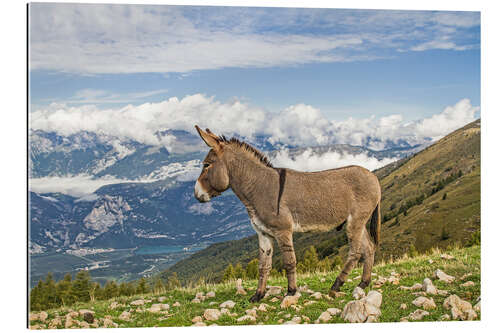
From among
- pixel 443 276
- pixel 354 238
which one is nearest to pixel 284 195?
pixel 354 238

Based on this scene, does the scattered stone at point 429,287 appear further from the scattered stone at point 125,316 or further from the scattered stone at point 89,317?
the scattered stone at point 89,317

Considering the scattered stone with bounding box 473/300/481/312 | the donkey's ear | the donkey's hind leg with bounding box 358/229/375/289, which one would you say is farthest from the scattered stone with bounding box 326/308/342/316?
the donkey's ear

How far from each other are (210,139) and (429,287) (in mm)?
4594

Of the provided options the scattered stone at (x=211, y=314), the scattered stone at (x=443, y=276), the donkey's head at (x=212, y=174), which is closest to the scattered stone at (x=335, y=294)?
the scattered stone at (x=443, y=276)

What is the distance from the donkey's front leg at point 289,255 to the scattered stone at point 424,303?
204cm

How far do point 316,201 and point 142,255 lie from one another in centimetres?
1111

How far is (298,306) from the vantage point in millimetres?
7613

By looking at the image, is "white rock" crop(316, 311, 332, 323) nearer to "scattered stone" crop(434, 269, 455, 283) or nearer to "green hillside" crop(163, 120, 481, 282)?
"green hillside" crop(163, 120, 481, 282)

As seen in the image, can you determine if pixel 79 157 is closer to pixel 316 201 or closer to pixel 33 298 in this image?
pixel 33 298

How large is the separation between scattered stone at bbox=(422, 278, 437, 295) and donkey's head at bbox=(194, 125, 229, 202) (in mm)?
3946

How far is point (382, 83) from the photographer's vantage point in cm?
1077

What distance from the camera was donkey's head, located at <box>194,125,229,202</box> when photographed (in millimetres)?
7590

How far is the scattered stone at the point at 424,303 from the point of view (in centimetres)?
752

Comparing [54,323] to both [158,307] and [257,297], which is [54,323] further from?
[257,297]
